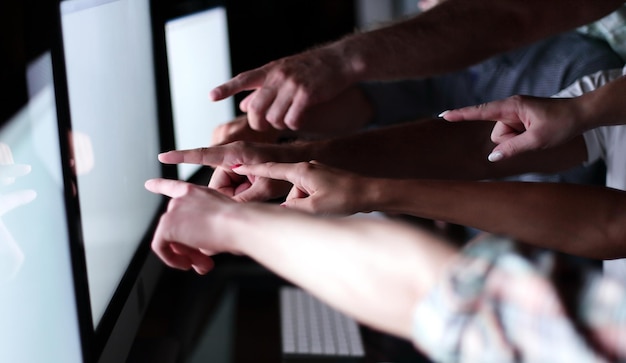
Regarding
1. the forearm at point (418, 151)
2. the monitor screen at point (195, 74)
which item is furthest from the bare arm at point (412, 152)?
the monitor screen at point (195, 74)

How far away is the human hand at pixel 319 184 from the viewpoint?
0.50 m

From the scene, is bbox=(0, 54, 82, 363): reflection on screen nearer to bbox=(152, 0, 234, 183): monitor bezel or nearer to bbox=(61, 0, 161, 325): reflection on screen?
bbox=(61, 0, 161, 325): reflection on screen

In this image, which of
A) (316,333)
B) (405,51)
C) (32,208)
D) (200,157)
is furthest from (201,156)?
(316,333)

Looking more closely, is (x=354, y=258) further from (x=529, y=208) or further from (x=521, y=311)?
(x=529, y=208)

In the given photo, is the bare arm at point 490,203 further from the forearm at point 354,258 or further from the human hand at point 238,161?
the forearm at point 354,258

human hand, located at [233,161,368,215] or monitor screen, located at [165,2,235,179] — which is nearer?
human hand, located at [233,161,368,215]

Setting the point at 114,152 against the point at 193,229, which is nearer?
the point at 193,229

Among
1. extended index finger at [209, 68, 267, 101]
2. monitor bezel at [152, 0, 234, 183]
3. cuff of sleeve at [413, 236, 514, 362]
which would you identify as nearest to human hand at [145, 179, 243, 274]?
cuff of sleeve at [413, 236, 514, 362]

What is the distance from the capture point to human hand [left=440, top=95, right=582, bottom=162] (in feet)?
2.04

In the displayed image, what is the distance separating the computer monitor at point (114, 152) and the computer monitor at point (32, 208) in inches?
1.6

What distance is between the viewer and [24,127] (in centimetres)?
44

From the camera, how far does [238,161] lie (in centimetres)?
56

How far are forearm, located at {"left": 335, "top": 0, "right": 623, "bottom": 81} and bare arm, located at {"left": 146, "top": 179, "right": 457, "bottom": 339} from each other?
18.9 inches

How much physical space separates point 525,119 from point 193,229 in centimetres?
34
